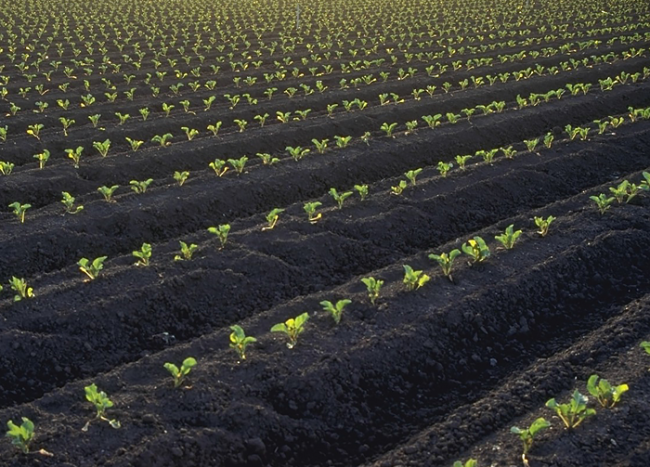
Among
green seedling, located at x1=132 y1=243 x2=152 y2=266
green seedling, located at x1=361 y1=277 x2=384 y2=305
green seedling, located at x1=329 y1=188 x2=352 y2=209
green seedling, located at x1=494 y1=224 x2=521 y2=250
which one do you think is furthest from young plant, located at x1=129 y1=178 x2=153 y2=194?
green seedling, located at x1=494 y1=224 x2=521 y2=250

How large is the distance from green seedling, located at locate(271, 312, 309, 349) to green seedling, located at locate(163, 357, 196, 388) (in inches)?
30.6

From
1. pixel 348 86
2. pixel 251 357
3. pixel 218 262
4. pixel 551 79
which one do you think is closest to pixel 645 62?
pixel 551 79

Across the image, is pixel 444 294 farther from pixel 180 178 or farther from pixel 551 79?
pixel 551 79

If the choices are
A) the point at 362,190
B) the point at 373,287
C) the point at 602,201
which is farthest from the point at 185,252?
the point at 602,201

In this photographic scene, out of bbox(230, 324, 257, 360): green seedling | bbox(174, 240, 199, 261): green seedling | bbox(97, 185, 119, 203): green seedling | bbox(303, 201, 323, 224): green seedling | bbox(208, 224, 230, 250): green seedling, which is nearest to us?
bbox(230, 324, 257, 360): green seedling

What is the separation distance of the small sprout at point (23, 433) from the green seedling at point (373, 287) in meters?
3.20

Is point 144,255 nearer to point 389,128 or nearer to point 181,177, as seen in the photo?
point 181,177

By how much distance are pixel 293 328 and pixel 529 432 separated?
88.1 inches

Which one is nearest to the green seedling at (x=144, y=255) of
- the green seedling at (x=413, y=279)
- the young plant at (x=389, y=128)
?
the green seedling at (x=413, y=279)

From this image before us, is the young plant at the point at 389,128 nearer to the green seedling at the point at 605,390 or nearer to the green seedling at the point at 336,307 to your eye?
the green seedling at the point at 336,307

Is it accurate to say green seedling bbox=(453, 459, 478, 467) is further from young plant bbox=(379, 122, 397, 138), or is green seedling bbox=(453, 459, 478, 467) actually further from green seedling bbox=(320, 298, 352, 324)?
young plant bbox=(379, 122, 397, 138)

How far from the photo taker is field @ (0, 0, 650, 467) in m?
5.67

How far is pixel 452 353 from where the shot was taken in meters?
6.75

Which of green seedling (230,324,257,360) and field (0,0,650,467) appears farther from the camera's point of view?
green seedling (230,324,257,360)
